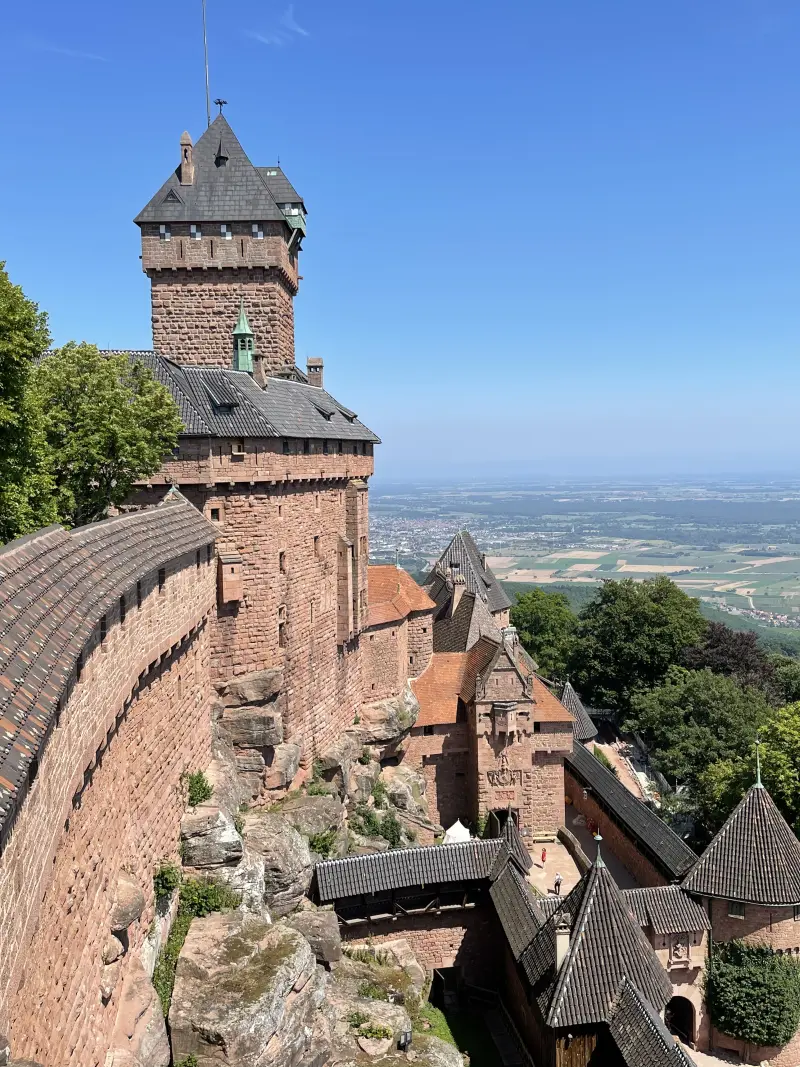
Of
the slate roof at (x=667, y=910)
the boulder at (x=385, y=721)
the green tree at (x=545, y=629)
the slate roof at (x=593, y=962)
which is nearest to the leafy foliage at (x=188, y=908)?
the slate roof at (x=593, y=962)

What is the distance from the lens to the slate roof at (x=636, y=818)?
2534 centimetres

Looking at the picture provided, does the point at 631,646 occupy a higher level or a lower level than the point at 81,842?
→ lower

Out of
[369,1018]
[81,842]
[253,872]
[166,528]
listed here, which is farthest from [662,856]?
[81,842]

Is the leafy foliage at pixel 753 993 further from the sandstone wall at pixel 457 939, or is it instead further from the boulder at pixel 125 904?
the boulder at pixel 125 904

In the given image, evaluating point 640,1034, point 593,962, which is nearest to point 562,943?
point 593,962

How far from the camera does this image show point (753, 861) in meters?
22.1

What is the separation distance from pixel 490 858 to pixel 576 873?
19.5 feet

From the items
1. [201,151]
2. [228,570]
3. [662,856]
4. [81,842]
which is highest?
[201,151]

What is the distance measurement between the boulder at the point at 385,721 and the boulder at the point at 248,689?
25.3 ft

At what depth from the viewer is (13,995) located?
6098 millimetres

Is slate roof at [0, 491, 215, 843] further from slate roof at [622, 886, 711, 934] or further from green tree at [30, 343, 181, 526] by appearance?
slate roof at [622, 886, 711, 934]

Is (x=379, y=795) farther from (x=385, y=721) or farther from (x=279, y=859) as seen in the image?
(x=279, y=859)

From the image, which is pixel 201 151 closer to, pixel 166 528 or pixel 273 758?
pixel 166 528

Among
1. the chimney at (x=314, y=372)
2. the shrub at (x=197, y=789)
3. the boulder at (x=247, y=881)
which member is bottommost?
the boulder at (x=247, y=881)
